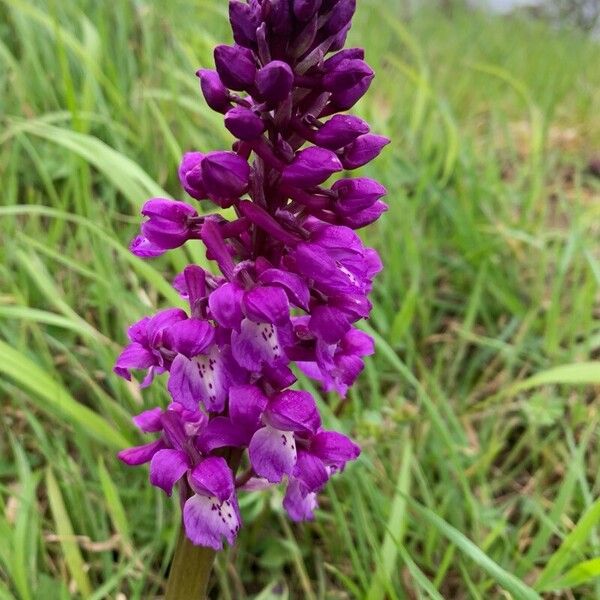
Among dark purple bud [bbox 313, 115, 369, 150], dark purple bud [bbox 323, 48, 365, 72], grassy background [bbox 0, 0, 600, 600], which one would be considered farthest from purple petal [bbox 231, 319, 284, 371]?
grassy background [bbox 0, 0, 600, 600]

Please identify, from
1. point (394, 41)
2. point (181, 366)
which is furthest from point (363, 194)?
point (394, 41)

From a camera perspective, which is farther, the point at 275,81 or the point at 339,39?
the point at 339,39

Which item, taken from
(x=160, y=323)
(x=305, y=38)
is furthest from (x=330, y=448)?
(x=305, y=38)

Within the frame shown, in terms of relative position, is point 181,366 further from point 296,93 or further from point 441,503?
point 441,503

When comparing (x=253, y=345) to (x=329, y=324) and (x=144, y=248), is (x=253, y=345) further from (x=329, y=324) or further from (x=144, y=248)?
(x=144, y=248)

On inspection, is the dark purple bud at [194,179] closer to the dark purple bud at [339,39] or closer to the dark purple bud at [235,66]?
the dark purple bud at [235,66]
